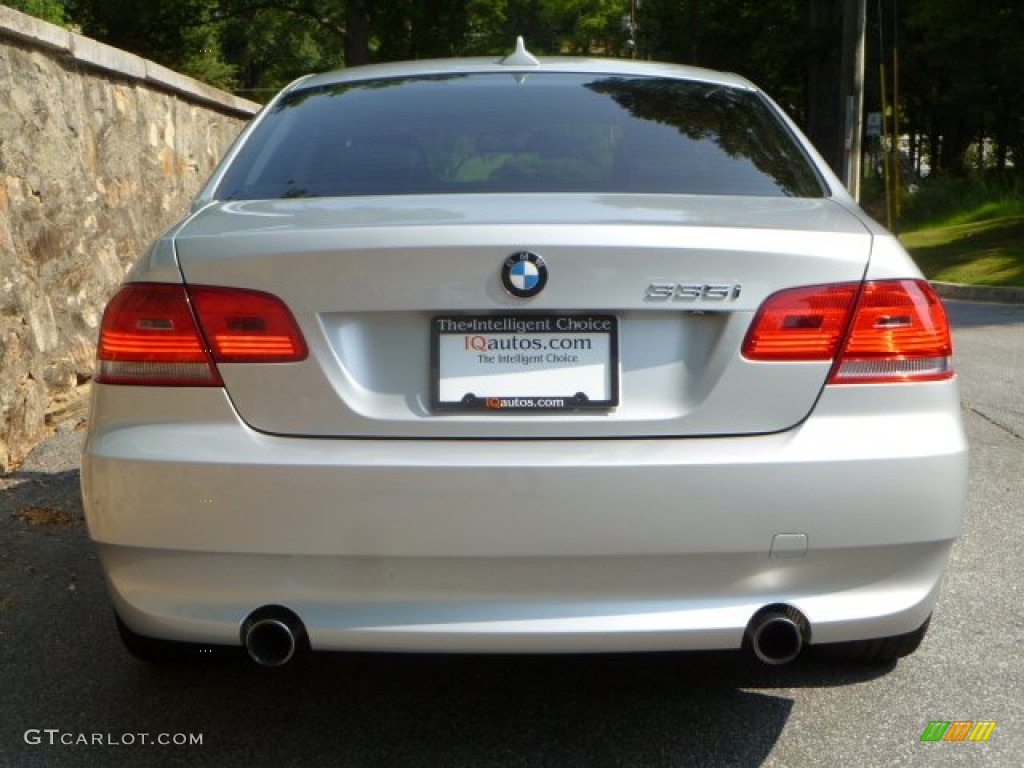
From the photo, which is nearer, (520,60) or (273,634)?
(273,634)

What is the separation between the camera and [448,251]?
2941 millimetres

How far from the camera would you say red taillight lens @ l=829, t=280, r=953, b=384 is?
303 centimetres

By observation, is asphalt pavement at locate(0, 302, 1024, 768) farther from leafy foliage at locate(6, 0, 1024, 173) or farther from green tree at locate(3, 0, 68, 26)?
green tree at locate(3, 0, 68, 26)

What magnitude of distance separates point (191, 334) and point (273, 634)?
25.1 inches

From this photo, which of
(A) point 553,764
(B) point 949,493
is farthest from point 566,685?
(B) point 949,493

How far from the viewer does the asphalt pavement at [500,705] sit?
3.34 metres

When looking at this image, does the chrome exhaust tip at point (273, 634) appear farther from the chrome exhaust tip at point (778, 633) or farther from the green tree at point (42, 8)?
the green tree at point (42, 8)


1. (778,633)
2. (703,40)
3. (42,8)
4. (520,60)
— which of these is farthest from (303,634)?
(42,8)

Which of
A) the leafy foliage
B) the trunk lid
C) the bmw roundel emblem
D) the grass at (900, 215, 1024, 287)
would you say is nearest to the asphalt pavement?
the trunk lid

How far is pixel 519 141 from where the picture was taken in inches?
149

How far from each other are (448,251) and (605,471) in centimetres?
54

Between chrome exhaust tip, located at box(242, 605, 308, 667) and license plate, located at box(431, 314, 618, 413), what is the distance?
0.53 meters

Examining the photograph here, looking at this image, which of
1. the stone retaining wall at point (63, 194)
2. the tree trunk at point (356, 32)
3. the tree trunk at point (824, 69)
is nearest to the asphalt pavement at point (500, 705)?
the stone retaining wall at point (63, 194)

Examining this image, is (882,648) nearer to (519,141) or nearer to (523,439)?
(523,439)
